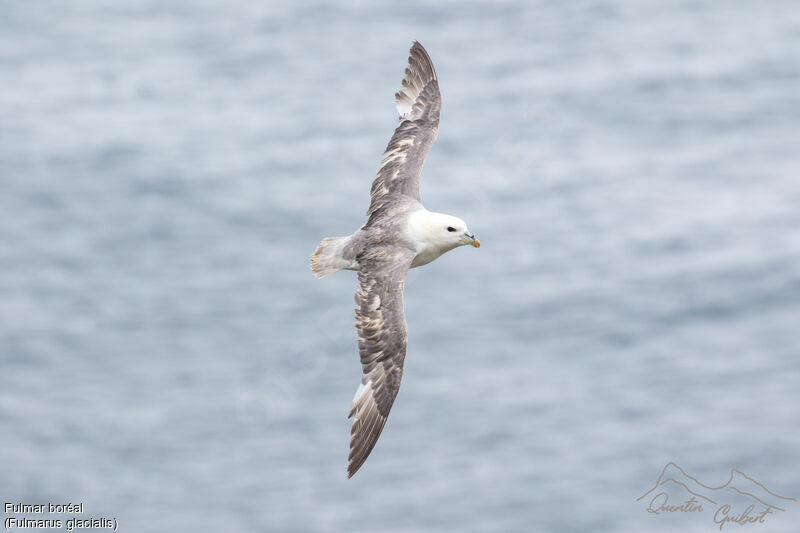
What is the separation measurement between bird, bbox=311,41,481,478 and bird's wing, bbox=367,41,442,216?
0.9 inches

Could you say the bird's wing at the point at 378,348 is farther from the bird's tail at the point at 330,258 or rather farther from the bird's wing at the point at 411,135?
the bird's wing at the point at 411,135

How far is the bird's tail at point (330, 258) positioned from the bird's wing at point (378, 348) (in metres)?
0.79

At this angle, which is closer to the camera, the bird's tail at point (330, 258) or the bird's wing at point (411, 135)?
the bird's tail at point (330, 258)

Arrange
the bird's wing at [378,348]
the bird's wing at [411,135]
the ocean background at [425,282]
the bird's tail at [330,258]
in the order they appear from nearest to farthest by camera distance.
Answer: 1. the bird's wing at [378,348]
2. the bird's tail at [330,258]
3. the bird's wing at [411,135]
4. the ocean background at [425,282]

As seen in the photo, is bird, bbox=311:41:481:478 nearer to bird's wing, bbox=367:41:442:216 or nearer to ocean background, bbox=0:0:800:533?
bird's wing, bbox=367:41:442:216

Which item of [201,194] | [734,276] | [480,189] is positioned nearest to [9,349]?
[201,194]

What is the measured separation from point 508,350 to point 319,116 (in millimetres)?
11720

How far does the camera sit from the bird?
18.9 metres

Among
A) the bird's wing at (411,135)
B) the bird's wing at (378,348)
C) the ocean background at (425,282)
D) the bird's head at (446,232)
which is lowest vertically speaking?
the bird's wing at (378,348)
